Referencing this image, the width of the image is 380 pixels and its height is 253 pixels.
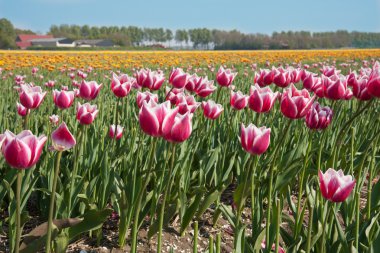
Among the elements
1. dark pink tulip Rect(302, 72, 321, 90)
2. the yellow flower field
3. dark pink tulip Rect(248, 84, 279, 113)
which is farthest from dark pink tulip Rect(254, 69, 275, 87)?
the yellow flower field

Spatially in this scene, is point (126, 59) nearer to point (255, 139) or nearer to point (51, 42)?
point (255, 139)

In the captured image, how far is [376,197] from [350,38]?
81408 mm

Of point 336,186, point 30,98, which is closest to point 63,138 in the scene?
point 336,186

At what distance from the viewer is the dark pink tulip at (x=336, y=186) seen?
4.99ft

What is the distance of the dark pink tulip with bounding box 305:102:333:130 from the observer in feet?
7.75

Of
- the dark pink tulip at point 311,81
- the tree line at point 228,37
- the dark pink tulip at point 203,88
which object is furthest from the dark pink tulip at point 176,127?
the tree line at point 228,37

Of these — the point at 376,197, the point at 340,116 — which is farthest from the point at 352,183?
the point at 340,116

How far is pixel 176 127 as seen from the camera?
160 cm

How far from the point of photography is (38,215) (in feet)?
9.59

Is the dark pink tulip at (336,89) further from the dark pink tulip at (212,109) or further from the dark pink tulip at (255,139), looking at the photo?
the dark pink tulip at (255,139)

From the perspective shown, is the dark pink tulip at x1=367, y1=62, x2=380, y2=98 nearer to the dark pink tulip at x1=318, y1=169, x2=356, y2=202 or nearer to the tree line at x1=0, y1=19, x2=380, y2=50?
the dark pink tulip at x1=318, y1=169, x2=356, y2=202

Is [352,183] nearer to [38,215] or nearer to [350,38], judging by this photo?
[38,215]

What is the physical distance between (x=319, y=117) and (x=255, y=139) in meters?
0.70

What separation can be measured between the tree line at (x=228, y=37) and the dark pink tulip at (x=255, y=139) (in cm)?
5746
